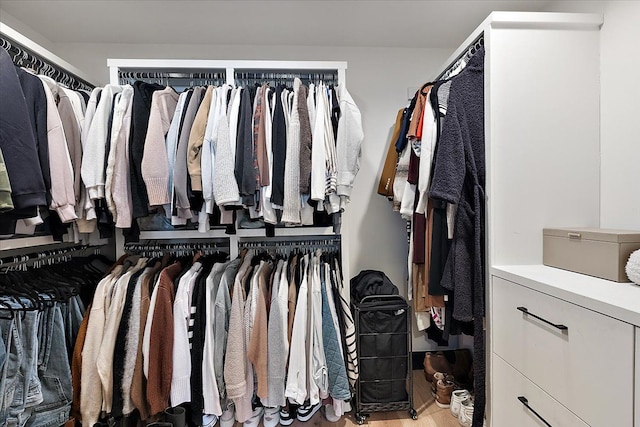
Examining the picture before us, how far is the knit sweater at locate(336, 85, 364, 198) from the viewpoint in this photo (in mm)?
1566

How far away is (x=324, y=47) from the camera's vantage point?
7.45 feet

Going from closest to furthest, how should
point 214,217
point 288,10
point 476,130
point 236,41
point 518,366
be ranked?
point 518,366, point 476,130, point 214,217, point 288,10, point 236,41

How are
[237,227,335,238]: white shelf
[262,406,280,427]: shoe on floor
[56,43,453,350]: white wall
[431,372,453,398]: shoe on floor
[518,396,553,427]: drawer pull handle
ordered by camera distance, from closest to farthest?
[518,396,553,427]: drawer pull handle
[262,406,280,427]: shoe on floor
[237,227,335,238]: white shelf
[431,372,453,398]: shoe on floor
[56,43,453,350]: white wall

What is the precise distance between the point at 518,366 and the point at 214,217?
1544 millimetres

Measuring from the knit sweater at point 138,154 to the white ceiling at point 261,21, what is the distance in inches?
27.1

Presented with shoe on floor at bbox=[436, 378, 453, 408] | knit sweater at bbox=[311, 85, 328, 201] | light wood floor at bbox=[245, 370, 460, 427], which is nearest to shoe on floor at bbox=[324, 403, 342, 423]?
light wood floor at bbox=[245, 370, 460, 427]

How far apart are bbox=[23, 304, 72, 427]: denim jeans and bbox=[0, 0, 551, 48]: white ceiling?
5.49 feet

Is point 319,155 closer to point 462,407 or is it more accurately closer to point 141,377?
point 141,377

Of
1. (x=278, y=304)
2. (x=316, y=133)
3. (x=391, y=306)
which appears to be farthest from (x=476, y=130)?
(x=278, y=304)

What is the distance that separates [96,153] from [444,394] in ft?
7.32

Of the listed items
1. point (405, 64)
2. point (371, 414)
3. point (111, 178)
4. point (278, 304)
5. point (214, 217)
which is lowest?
point (371, 414)

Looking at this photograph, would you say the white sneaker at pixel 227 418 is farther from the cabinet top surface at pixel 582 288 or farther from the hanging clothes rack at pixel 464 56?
the hanging clothes rack at pixel 464 56

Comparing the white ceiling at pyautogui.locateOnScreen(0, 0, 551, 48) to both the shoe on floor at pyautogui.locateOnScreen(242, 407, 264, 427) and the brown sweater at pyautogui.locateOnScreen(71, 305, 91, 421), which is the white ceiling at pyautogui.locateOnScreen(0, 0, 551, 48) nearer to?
the brown sweater at pyautogui.locateOnScreen(71, 305, 91, 421)

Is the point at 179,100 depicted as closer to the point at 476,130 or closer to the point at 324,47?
the point at 324,47
